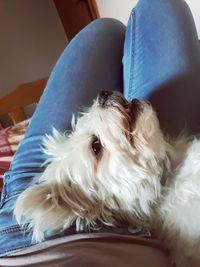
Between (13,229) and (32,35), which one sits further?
(32,35)

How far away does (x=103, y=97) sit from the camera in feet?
3.38

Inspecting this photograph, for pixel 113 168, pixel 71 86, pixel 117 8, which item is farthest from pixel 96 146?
pixel 117 8

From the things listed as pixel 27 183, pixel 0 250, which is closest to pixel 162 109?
pixel 27 183

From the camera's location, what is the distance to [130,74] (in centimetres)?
125

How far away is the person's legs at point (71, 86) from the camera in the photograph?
111cm

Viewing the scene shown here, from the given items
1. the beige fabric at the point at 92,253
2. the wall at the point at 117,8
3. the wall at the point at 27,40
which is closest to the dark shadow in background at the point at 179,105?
the beige fabric at the point at 92,253

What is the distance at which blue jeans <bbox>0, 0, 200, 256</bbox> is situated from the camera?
1122 millimetres

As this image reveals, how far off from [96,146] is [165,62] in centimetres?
36

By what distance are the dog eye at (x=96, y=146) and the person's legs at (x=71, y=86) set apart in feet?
0.64

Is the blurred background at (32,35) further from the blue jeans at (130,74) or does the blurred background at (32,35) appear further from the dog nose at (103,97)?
the dog nose at (103,97)

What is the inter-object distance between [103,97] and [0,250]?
435 millimetres

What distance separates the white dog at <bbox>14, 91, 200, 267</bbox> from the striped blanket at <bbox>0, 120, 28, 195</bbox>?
673 mm

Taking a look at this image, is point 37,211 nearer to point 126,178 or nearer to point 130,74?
point 126,178

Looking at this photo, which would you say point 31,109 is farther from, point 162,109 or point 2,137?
point 162,109
